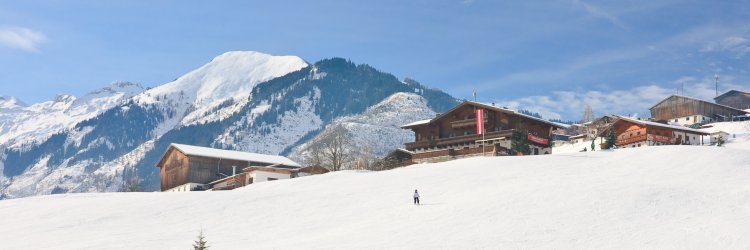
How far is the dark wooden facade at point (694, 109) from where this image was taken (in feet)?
424

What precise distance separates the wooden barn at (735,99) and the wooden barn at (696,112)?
60.7ft

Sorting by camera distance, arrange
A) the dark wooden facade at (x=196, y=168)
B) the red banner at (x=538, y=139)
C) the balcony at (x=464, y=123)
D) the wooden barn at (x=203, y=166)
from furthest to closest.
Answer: the dark wooden facade at (x=196, y=168) < the wooden barn at (x=203, y=166) < the balcony at (x=464, y=123) < the red banner at (x=538, y=139)

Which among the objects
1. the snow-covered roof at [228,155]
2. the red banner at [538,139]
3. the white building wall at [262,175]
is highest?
the red banner at [538,139]

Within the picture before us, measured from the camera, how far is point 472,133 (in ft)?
269

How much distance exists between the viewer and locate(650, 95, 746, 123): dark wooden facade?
129 metres

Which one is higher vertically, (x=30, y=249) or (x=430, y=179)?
(x=430, y=179)

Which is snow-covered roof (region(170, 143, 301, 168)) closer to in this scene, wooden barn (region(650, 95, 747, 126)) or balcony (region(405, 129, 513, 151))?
balcony (region(405, 129, 513, 151))

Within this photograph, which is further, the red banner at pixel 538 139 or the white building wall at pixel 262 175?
the white building wall at pixel 262 175

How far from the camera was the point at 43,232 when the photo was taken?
145 feet

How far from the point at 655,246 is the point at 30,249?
27885 millimetres

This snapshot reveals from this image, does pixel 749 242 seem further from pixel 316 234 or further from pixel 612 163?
pixel 612 163

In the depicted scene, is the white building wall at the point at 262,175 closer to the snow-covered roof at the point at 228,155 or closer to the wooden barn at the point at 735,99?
the snow-covered roof at the point at 228,155

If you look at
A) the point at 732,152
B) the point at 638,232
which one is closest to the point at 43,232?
the point at 638,232

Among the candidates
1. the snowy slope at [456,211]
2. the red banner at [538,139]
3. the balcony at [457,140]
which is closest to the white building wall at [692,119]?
the red banner at [538,139]
